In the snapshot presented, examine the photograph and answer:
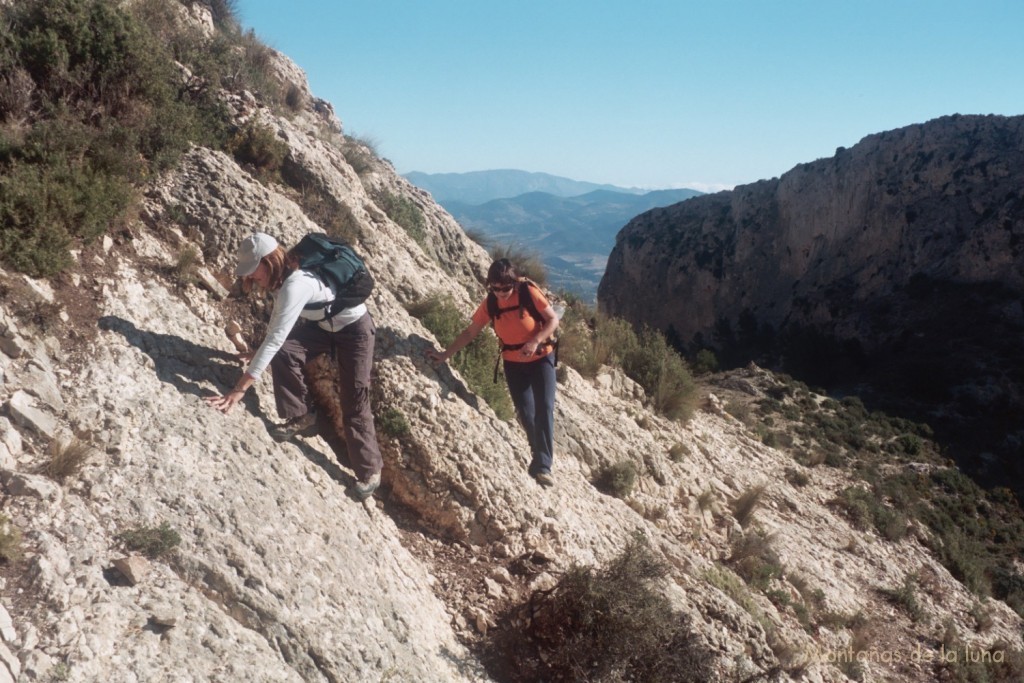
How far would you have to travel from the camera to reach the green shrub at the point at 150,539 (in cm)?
303

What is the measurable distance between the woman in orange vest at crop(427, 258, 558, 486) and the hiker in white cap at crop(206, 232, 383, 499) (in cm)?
119

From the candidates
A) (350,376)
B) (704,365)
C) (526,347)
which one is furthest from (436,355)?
(704,365)

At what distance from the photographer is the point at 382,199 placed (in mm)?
9047

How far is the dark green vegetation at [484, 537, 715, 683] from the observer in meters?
4.10

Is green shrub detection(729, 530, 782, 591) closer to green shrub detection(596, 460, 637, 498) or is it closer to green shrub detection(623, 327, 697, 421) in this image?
green shrub detection(596, 460, 637, 498)

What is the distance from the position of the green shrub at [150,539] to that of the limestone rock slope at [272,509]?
0.07 feet

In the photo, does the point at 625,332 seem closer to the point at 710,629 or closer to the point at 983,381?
the point at 710,629

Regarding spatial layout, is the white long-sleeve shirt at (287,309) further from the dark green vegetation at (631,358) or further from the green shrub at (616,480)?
the dark green vegetation at (631,358)

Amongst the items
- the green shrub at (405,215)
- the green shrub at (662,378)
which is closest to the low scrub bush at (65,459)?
the green shrub at (405,215)

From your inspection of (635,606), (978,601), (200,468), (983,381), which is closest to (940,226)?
(983,381)

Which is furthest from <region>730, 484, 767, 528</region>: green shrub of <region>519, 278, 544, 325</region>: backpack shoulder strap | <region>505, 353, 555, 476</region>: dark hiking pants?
<region>519, 278, 544, 325</region>: backpack shoulder strap

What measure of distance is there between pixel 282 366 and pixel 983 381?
2339cm

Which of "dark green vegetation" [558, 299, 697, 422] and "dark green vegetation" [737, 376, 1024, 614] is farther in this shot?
"dark green vegetation" [737, 376, 1024, 614]

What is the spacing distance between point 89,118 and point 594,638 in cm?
521
